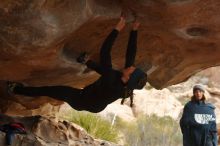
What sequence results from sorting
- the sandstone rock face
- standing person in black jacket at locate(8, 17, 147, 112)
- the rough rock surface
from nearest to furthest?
the sandstone rock face → standing person in black jacket at locate(8, 17, 147, 112) → the rough rock surface

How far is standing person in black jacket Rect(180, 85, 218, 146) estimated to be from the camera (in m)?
7.21

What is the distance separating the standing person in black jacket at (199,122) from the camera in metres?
7.21

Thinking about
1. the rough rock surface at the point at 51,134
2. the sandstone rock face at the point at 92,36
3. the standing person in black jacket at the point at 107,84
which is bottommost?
the rough rock surface at the point at 51,134

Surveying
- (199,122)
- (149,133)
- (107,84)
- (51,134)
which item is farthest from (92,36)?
(149,133)

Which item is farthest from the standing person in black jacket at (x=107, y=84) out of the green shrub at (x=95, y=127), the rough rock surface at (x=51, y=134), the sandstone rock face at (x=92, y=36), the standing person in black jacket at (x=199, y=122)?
the green shrub at (x=95, y=127)

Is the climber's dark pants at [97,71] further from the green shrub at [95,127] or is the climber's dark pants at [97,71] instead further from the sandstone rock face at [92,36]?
the green shrub at [95,127]

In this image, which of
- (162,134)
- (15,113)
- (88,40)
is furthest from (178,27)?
(162,134)

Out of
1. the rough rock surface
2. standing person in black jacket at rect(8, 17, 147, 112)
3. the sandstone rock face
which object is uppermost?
the sandstone rock face

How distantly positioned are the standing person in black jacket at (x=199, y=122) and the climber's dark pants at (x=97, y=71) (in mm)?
1521

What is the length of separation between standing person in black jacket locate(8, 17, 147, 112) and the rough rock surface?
72 cm

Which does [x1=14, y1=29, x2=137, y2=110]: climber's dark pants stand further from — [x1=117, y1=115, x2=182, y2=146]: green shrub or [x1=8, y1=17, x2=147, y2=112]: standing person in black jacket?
[x1=117, y1=115, x2=182, y2=146]: green shrub

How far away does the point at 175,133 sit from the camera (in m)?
17.7

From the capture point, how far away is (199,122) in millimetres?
7215

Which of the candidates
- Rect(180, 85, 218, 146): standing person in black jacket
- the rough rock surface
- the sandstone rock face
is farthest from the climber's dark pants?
Rect(180, 85, 218, 146): standing person in black jacket
